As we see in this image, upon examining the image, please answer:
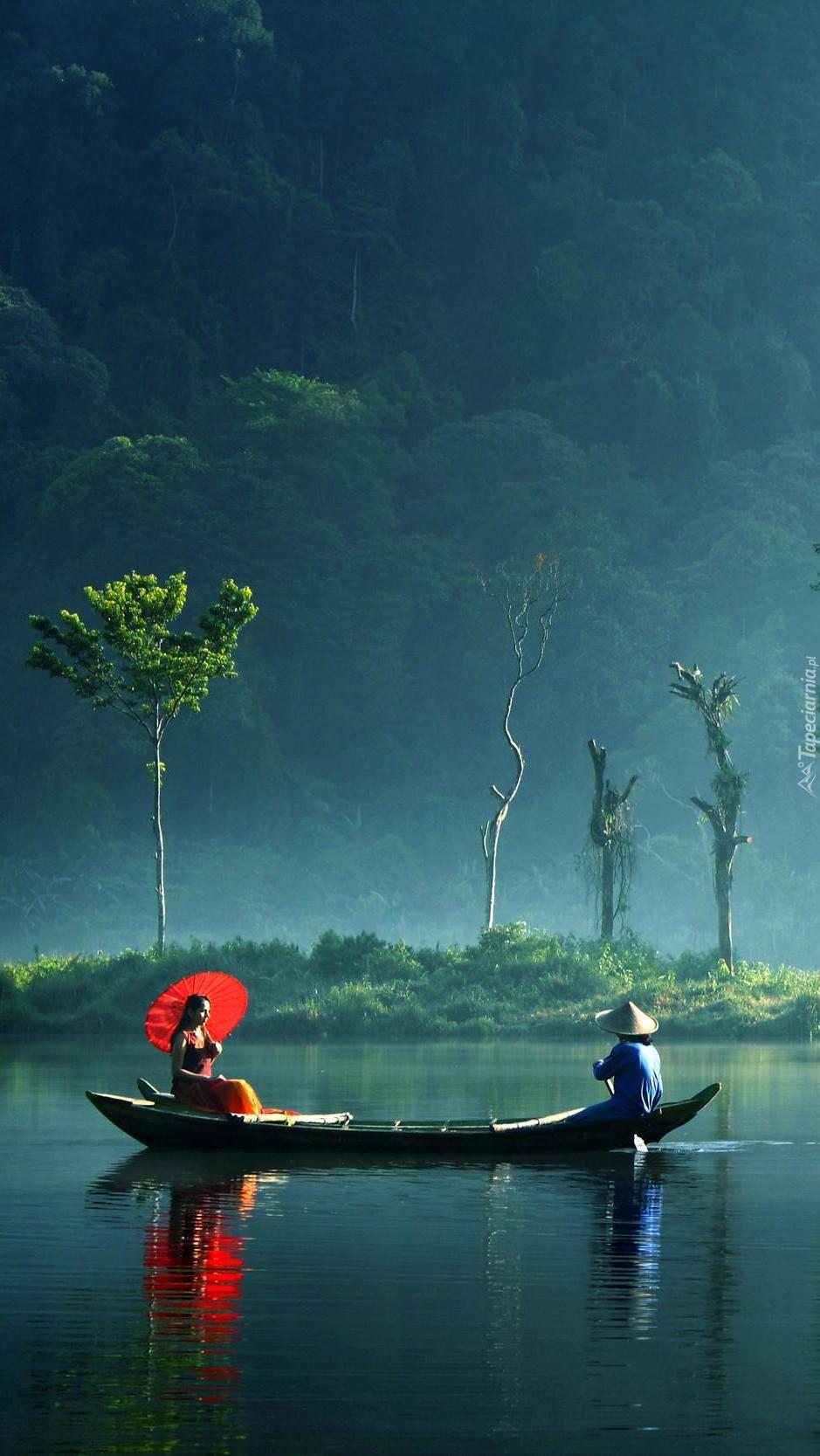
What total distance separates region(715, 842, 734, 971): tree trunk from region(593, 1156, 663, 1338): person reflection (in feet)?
95.1

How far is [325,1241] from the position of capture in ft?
52.8

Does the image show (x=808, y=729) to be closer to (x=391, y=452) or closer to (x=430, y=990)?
(x=391, y=452)

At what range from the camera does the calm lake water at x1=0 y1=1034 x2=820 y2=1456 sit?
10.2m

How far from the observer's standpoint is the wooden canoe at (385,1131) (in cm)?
2019

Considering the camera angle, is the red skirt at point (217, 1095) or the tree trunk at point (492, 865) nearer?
A: the red skirt at point (217, 1095)

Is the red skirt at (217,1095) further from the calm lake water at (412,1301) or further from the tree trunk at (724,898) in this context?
the tree trunk at (724,898)

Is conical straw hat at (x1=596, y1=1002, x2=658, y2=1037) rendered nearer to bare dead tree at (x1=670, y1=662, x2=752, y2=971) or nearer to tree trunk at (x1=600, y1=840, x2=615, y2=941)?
bare dead tree at (x1=670, y1=662, x2=752, y2=971)

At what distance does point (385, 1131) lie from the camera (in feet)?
65.6

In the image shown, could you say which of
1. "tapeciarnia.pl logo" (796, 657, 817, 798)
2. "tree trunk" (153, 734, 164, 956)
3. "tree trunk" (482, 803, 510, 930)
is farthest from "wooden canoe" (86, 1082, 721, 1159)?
"tapeciarnia.pl logo" (796, 657, 817, 798)

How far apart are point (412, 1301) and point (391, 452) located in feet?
330

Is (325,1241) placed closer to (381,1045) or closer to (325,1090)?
(325,1090)

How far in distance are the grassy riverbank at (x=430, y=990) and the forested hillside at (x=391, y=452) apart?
43090mm

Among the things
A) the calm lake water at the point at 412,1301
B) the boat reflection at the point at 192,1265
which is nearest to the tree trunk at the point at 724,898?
the calm lake water at the point at 412,1301

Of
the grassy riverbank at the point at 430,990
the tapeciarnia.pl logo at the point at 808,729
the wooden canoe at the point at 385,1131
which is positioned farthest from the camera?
the tapeciarnia.pl logo at the point at 808,729
